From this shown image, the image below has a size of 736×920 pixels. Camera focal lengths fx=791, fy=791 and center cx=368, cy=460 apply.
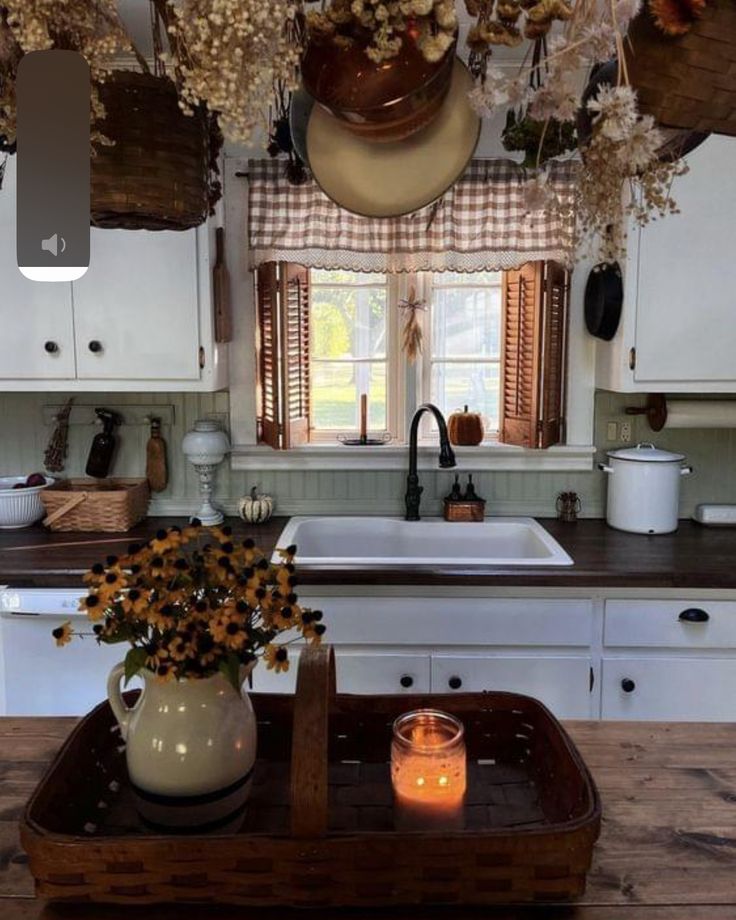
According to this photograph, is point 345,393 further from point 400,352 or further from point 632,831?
point 632,831

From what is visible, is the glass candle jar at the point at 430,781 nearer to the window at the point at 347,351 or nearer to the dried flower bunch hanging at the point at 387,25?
the dried flower bunch hanging at the point at 387,25

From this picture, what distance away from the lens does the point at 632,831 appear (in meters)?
1.06

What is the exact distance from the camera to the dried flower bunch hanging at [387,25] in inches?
36.1

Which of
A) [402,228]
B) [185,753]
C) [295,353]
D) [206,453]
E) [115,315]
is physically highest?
[402,228]

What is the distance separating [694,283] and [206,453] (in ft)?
5.50

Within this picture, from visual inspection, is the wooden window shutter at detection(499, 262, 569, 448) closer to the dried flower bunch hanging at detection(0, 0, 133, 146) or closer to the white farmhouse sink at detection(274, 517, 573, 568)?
the white farmhouse sink at detection(274, 517, 573, 568)

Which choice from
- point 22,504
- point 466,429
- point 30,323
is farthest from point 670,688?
point 30,323

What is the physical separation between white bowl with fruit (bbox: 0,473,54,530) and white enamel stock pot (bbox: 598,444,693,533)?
1.96 metres

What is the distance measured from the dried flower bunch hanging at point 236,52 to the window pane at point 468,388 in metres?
1.97

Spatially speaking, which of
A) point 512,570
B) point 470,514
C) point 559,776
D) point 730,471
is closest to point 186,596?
point 559,776

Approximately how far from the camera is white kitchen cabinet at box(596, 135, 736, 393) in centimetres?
243

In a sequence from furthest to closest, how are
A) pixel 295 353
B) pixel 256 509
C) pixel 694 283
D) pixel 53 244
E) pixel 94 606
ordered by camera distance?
pixel 295 353
pixel 256 509
pixel 694 283
pixel 94 606
pixel 53 244

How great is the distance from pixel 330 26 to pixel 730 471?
2392 mm

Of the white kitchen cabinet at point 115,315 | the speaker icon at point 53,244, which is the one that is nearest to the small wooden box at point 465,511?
the white kitchen cabinet at point 115,315
